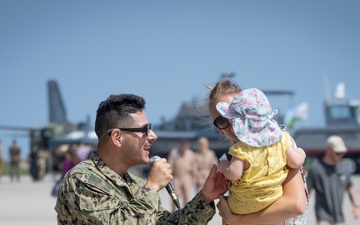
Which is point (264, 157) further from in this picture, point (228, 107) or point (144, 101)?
point (144, 101)

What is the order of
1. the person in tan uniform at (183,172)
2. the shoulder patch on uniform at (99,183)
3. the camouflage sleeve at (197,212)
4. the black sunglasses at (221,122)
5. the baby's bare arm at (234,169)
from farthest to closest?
1. the person in tan uniform at (183,172)
2. the camouflage sleeve at (197,212)
3. the black sunglasses at (221,122)
4. the shoulder patch on uniform at (99,183)
5. the baby's bare arm at (234,169)

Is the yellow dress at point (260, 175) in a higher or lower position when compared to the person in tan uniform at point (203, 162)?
higher

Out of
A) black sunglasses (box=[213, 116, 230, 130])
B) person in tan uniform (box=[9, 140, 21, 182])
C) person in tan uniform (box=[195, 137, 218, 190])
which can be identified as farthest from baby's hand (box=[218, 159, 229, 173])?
person in tan uniform (box=[9, 140, 21, 182])

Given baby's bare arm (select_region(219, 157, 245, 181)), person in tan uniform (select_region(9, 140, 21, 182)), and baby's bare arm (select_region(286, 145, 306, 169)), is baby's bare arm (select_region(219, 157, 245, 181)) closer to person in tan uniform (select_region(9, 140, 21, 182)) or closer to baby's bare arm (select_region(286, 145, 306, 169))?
baby's bare arm (select_region(286, 145, 306, 169))

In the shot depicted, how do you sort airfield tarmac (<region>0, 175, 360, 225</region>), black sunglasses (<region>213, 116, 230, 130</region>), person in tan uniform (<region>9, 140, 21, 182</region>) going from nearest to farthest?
black sunglasses (<region>213, 116, 230, 130</region>), airfield tarmac (<region>0, 175, 360, 225</region>), person in tan uniform (<region>9, 140, 21, 182</region>)

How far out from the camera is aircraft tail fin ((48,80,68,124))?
86688 mm

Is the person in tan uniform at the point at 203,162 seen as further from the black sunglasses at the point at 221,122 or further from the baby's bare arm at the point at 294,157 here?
the baby's bare arm at the point at 294,157

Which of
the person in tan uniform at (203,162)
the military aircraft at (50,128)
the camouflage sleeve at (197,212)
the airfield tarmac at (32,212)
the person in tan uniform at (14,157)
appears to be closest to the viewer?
the camouflage sleeve at (197,212)

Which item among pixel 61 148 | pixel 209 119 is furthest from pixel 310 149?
pixel 209 119

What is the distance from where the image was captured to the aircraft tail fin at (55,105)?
86.7 metres

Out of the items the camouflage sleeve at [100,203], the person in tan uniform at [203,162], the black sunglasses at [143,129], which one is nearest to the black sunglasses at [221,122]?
the black sunglasses at [143,129]

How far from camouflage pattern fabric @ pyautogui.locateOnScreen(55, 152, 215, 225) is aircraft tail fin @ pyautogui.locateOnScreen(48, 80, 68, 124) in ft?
269

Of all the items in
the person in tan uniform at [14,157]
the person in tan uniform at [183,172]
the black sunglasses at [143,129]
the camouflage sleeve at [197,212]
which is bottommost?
the person in tan uniform at [14,157]

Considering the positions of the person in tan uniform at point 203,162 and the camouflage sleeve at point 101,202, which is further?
the person in tan uniform at point 203,162
